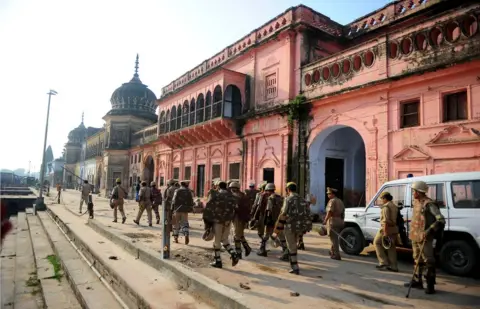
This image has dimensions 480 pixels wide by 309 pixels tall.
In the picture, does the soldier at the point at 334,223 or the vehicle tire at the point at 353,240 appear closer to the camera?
the soldier at the point at 334,223

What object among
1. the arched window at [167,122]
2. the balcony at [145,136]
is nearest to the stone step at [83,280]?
the arched window at [167,122]

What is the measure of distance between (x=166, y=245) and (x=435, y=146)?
802 centimetres

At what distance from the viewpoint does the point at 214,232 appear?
6660mm

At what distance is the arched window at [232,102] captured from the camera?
688 inches

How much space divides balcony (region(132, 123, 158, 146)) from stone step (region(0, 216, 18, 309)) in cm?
1607

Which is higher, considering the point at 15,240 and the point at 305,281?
the point at 305,281

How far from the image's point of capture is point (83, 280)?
677cm

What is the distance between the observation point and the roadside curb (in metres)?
4.29

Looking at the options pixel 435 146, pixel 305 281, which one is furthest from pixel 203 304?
pixel 435 146

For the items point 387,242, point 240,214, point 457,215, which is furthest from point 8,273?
point 457,215

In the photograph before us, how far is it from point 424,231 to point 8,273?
10147 mm

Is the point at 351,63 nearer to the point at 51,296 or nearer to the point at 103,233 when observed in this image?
the point at 103,233

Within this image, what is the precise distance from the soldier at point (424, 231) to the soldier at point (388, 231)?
2.75ft

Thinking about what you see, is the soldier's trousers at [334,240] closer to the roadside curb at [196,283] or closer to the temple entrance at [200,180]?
the roadside curb at [196,283]
